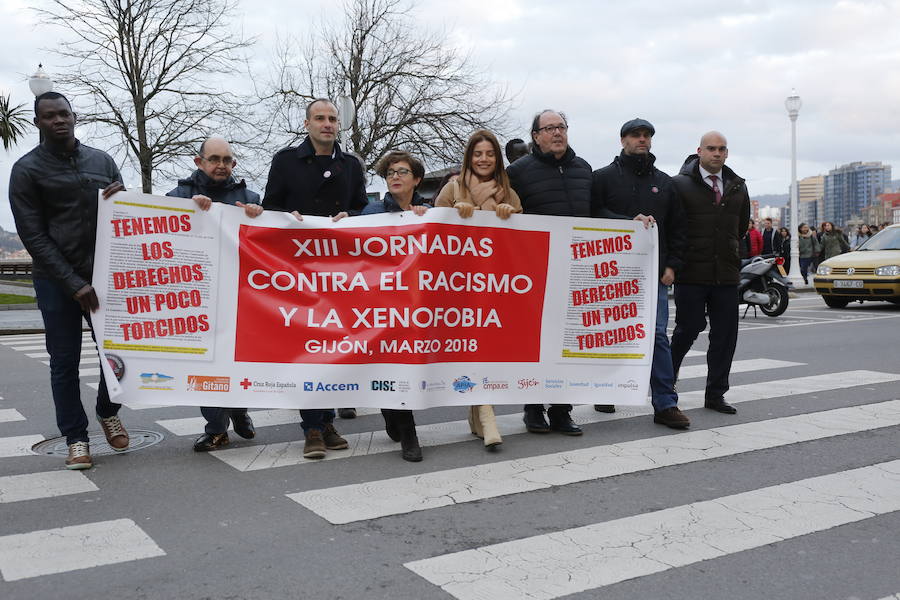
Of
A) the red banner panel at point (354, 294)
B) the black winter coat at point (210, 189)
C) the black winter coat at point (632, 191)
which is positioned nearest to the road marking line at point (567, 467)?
the red banner panel at point (354, 294)

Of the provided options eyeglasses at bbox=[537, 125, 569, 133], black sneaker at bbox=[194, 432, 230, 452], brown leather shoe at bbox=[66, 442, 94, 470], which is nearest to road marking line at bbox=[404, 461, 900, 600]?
black sneaker at bbox=[194, 432, 230, 452]

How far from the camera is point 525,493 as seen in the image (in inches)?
176

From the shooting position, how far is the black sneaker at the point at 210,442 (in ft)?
17.8

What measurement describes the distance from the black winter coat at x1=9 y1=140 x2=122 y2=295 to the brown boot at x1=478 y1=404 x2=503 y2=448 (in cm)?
252

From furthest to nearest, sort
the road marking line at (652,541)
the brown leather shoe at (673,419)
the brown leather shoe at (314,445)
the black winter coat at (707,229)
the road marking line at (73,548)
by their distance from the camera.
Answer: the black winter coat at (707,229)
the brown leather shoe at (673,419)
the brown leather shoe at (314,445)
the road marking line at (73,548)
the road marking line at (652,541)

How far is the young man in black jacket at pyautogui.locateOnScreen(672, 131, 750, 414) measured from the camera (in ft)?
21.3

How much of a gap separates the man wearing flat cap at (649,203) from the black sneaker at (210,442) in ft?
9.74

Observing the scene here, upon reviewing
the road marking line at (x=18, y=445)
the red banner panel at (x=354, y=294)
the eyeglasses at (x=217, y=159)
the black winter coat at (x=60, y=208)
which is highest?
the eyeglasses at (x=217, y=159)

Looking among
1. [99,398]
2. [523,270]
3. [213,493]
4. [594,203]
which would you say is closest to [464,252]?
[523,270]

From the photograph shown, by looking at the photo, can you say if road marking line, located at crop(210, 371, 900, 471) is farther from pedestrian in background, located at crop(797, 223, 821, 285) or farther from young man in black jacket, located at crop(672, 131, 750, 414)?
pedestrian in background, located at crop(797, 223, 821, 285)

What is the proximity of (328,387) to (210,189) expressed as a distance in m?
1.47

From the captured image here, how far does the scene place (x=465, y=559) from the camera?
3.55 m

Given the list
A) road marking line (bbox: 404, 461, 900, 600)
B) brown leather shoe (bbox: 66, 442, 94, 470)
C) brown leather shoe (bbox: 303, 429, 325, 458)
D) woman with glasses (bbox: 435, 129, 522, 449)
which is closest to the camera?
road marking line (bbox: 404, 461, 900, 600)

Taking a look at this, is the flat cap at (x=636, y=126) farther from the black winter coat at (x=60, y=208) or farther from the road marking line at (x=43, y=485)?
the road marking line at (x=43, y=485)
